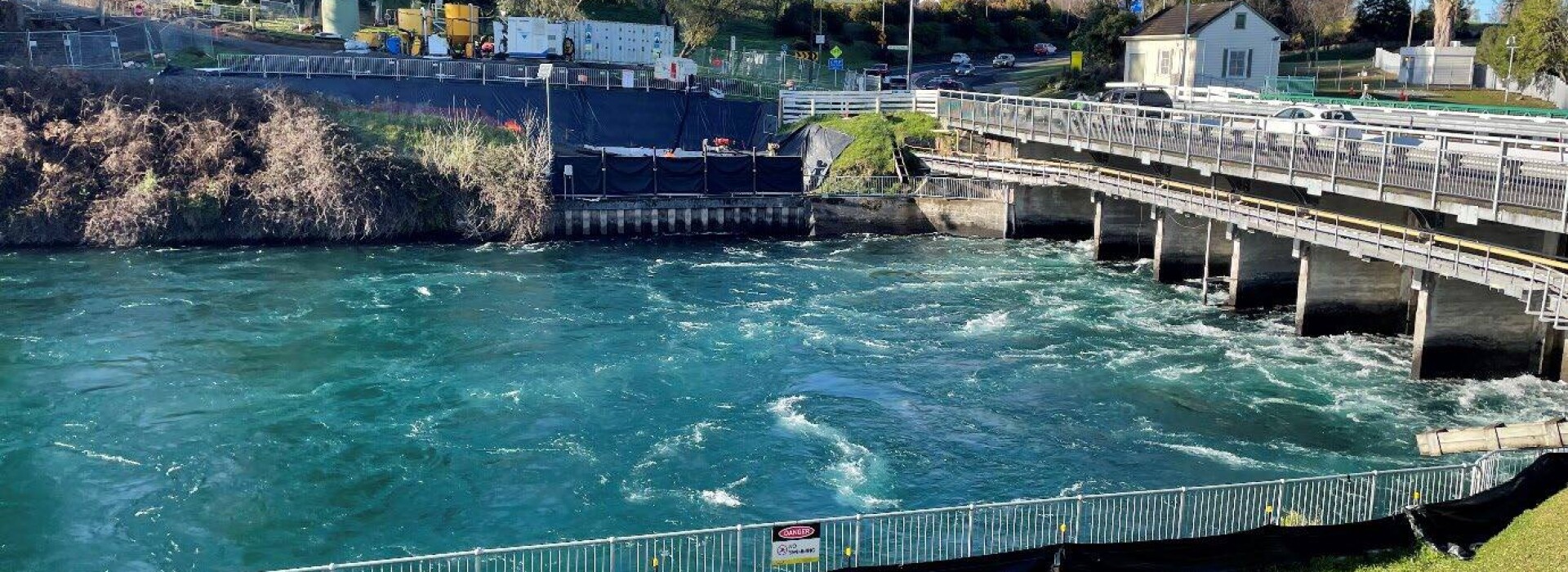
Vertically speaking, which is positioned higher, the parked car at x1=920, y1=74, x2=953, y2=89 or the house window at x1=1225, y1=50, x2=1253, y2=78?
the house window at x1=1225, y1=50, x2=1253, y2=78

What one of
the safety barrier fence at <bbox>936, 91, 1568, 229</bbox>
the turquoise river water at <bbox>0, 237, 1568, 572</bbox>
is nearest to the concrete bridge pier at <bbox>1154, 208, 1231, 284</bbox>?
the turquoise river water at <bbox>0, 237, 1568, 572</bbox>

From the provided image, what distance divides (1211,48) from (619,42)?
31.3 meters

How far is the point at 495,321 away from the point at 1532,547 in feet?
93.5

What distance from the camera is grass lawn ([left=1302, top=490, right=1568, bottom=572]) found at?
18203mm

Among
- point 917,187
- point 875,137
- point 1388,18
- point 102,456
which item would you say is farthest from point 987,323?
point 1388,18

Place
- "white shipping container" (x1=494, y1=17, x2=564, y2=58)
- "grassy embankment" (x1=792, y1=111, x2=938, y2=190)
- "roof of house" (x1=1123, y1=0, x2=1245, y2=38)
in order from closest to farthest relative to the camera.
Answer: "grassy embankment" (x1=792, y1=111, x2=938, y2=190)
"white shipping container" (x1=494, y1=17, x2=564, y2=58)
"roof of house" (x1=1123, y1=0, x2=1245, y2=38)

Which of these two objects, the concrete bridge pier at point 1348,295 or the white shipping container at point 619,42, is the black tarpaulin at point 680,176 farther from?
the concrete bridge pier at point 1348,295

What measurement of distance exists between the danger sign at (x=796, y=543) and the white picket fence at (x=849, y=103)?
48048 millimetres

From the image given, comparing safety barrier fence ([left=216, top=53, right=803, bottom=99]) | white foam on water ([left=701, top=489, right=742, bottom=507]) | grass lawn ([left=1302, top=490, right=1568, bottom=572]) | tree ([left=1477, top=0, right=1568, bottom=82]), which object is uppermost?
tree ([left=1477, top=0, right=1568, bottom=82])

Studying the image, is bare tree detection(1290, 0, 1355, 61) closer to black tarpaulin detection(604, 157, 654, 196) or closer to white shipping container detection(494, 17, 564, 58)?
white shipping container detection(494, 17, 564, 58)

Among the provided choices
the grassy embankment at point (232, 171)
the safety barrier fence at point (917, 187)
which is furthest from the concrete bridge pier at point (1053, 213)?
the grassy embankment at point (232, 171)

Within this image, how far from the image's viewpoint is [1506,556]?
18.6m

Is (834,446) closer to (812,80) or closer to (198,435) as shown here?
(198,435)

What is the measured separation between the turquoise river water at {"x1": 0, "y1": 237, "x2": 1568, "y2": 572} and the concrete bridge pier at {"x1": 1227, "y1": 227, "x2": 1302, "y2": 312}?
1.03 m
